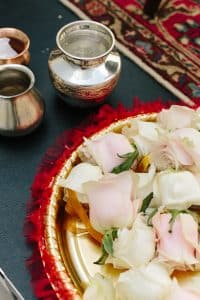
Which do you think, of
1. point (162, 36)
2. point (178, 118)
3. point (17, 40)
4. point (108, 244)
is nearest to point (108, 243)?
point (108, 244)

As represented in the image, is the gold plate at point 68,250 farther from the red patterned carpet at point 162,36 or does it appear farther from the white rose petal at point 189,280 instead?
the red patterned carpet at point 162,36

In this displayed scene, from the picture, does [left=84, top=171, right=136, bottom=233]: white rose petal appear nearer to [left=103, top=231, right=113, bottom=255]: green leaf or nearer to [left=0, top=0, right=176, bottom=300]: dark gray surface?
[left=103, top=231, right=113, bottom=255]: green leaf

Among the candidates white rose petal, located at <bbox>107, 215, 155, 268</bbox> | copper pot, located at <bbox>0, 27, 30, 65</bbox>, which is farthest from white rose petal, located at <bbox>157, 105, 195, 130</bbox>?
copper pot, located at <bbox>0, 27, 30, 65</bbox>

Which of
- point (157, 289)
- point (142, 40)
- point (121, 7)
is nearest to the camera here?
point (157, 289)

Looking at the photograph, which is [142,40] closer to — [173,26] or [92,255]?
[173,26]

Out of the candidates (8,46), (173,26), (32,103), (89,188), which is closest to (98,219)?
(89,188)

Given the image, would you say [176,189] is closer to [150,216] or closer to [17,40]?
[150,216]
